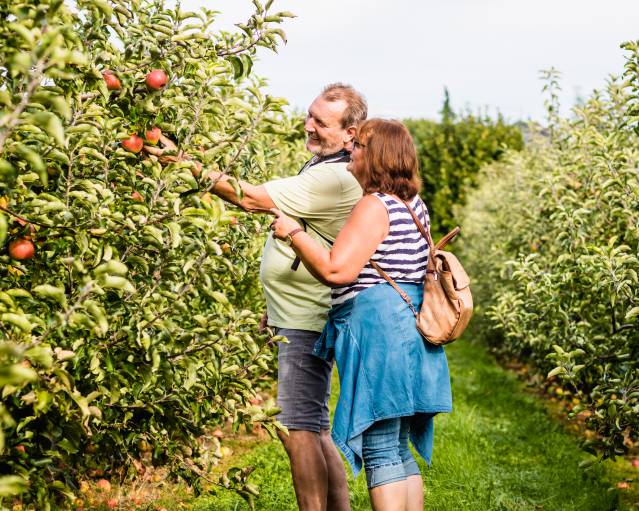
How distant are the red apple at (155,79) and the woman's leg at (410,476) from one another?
1485mm

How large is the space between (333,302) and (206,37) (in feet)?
3.60

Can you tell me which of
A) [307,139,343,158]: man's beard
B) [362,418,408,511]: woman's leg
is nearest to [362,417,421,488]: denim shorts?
[362,418,408,511]: woman's leg

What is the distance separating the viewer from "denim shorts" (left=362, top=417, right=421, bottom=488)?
2.88m

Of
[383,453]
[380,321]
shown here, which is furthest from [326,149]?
[383,453]

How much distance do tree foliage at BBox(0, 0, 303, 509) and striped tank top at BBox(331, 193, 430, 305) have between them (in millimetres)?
430

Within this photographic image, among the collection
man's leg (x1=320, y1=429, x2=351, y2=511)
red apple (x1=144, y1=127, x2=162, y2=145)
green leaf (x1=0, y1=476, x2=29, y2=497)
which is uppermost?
red apple (x1=144, y1=127, x2=162, y2=145)

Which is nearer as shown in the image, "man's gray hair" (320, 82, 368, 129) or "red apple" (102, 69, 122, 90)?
"red apple" (102, 69, 122, 90)

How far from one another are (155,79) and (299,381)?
1368 mm

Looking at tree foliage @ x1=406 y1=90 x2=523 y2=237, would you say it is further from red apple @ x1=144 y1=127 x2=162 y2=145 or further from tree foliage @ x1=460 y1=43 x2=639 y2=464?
red apple @ x1=144 y1=127 x2=162 y2=145

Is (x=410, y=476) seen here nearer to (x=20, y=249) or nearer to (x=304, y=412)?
(x=304, y=412)

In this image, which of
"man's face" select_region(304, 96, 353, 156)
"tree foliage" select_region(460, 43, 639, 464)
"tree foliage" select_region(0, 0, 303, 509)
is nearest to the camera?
"tree foliage" select_region(0, 0, 303, 509)

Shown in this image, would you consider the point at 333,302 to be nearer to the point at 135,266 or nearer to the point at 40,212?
the point at 135,266

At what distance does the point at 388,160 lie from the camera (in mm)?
2896

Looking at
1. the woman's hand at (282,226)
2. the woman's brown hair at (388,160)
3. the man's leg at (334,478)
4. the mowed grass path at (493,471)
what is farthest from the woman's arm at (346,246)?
the mowed grass path at (493,471)
